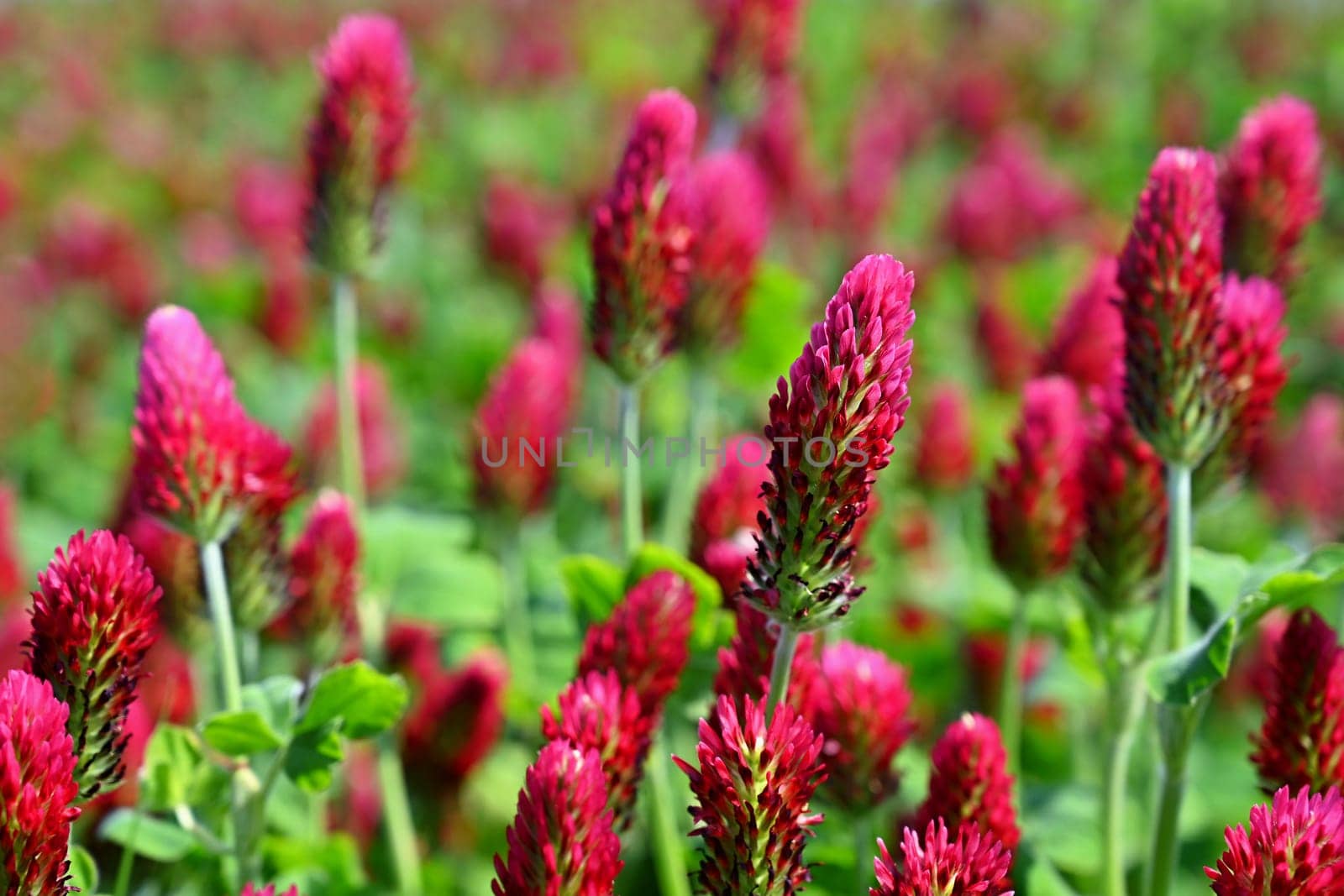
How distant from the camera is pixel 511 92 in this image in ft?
25.2

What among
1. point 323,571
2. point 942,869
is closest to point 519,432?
point 323,571

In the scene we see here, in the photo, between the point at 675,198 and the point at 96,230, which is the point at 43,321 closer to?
the point at 96,230

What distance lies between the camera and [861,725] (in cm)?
182

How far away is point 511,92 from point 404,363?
3.42 meters

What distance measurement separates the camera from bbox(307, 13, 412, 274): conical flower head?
2434 mm

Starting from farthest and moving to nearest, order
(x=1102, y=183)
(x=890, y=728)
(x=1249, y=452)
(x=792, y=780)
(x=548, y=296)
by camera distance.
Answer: (x=1102, y=183) → (x=548, y=296) → (x=1249, y=452) → (x=890, y=728) → (x=792, y=780)

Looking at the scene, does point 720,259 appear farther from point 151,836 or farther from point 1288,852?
point 1288,852

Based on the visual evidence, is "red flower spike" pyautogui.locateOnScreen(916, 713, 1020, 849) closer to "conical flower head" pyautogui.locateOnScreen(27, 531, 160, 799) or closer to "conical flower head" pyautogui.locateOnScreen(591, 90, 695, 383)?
"conical flower head" pyautogui.locateOnScreen(591, 90, 695, 383)

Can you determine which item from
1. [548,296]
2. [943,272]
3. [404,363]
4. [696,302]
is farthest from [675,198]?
[943,272]

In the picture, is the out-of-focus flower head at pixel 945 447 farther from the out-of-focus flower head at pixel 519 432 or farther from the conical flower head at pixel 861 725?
the conical flower head at pixel 861 725

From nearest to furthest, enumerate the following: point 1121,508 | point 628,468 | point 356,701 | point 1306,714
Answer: point 1306,714
point 356,701
point 1121,508
point 628,468

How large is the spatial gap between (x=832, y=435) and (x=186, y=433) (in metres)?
0.85

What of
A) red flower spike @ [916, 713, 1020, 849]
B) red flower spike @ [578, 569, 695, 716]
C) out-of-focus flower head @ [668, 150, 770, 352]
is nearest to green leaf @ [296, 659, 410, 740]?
red flower spike @ [578, 569, 695, 716]

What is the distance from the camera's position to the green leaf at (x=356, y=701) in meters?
1.66
